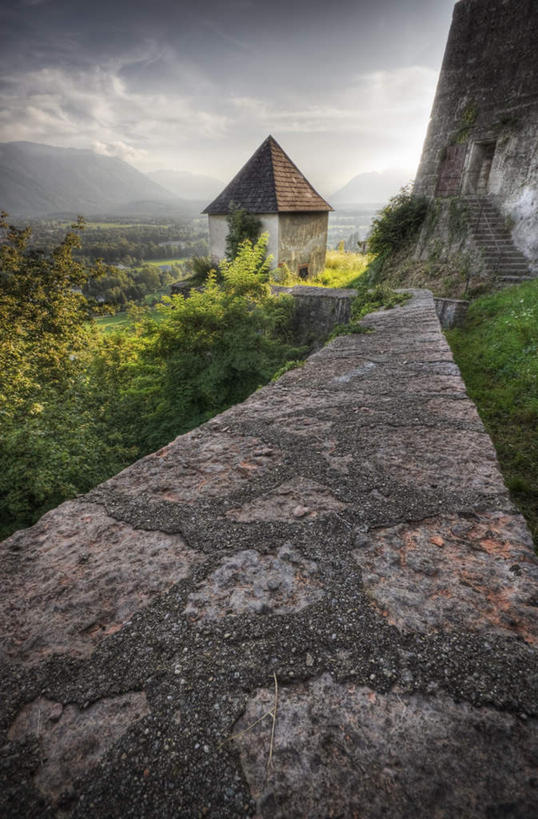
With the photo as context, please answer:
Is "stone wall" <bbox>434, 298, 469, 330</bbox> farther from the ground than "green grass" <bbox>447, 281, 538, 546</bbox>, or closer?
farther from the ground

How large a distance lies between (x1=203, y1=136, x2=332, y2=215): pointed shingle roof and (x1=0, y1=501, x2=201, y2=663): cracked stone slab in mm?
16662

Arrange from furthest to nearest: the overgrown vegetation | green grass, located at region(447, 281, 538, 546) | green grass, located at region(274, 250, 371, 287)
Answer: green grass, located at region(274, 250, 371, 287) < the overgrown vegetation < green grass, located at region(447, 281, 538, 546)

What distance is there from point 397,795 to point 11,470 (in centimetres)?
568

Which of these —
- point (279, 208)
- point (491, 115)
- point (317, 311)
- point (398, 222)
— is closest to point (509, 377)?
point (317, 311)

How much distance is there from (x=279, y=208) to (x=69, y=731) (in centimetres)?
1735

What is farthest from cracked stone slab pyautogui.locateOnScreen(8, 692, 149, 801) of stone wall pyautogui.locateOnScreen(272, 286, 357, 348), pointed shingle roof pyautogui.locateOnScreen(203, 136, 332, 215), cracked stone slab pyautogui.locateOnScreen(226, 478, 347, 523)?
pointed shingle roof pyautogui.locateOnScreen(203, 136, 332, 215)

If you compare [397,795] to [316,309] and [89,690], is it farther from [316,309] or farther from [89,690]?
[316,309]

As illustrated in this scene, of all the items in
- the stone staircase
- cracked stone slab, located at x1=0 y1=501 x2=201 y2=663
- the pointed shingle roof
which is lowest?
cracked stone slab, located at x1=0 y1=501 x2=201 y2=663

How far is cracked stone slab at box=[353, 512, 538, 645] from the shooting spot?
34.3 inches

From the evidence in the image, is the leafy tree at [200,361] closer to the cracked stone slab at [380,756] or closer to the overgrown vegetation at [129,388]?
the overgrown vegetation at [129,388]

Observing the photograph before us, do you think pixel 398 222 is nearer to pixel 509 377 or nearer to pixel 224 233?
pixel 224 233

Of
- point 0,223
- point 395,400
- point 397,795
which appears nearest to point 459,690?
point 397,795

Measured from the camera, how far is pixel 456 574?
0.99 meters

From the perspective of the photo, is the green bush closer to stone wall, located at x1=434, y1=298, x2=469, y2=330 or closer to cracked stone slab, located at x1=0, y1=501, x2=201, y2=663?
stone wall, located at x1=434, y1=298, x2=469, y2=330
